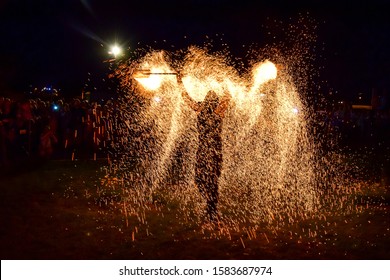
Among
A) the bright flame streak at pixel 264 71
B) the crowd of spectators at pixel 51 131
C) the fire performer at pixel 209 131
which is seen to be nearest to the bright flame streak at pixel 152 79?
the bright flame streak at pixel 264 71

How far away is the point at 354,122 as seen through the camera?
21516 mm

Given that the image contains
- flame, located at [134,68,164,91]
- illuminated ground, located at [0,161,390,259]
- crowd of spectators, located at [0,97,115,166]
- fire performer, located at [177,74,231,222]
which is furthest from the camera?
crowd of spectators, located at [0,97,115,166]

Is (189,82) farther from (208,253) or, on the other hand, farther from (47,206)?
(208,253)

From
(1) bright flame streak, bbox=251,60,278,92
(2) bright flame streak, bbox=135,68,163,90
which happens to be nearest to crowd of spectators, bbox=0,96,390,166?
(2) bright flame streak, bbox=135,68,163,90

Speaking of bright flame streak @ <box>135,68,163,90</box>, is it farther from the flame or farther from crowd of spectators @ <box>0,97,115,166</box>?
crowd of spectators @ <box>0,97,115,166</box>

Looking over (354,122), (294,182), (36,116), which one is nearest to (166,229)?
(294,182)

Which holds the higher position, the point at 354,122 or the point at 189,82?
the point at 354,122

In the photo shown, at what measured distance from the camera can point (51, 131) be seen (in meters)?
13.6

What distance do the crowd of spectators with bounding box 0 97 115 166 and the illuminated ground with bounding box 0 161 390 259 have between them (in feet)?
15.2

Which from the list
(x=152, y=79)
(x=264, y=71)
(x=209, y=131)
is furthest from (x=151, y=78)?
(x=209, y=131)

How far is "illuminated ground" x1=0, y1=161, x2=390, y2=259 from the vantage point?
5496 millimetres

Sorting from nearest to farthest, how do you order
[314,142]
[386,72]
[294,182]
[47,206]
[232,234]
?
[232,234]
[47,206]
[294,182]
[314,142]
[386,72]

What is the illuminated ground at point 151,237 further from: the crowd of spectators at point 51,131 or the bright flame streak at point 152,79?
the crowd of spectators at point 51,131

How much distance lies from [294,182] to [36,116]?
28.1ft
